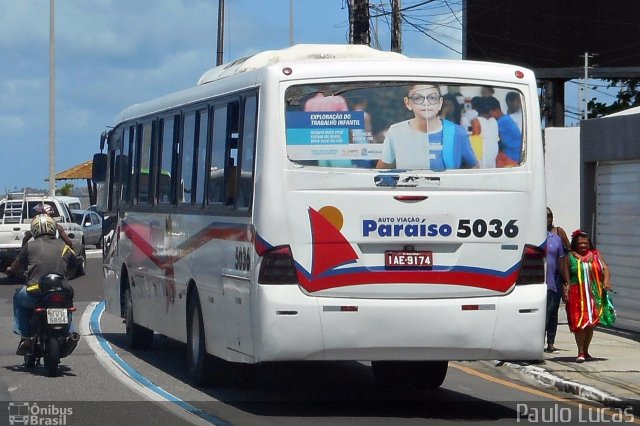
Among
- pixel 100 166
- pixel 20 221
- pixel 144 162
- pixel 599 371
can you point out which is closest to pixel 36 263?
pixel 144 162

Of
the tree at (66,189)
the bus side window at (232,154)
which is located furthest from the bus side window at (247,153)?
the tree at (66,189)

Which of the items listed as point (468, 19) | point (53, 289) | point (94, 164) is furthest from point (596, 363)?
point (468, 19)

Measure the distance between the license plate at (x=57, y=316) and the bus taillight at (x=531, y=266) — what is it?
4.97 meters

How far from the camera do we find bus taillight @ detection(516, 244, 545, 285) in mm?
12164

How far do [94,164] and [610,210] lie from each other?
26.7ft

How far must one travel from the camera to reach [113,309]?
19.2m

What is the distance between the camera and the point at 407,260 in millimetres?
11922

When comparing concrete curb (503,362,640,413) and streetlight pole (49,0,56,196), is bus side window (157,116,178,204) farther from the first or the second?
streetlight pole (49,0,56,196)

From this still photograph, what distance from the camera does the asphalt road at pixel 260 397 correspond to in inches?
470

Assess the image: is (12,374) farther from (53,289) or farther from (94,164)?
(94,164)

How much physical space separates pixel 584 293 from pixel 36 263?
6.61 metres

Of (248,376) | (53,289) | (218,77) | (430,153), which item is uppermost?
(218,77)

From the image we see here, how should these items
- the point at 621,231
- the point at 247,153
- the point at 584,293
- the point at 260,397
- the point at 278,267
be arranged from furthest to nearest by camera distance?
the point at 621,231, the point at 584,293, the point at 260,397, the point at 247,153, the point at 278,267

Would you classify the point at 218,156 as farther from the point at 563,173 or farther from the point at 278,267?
the point at 563,173
